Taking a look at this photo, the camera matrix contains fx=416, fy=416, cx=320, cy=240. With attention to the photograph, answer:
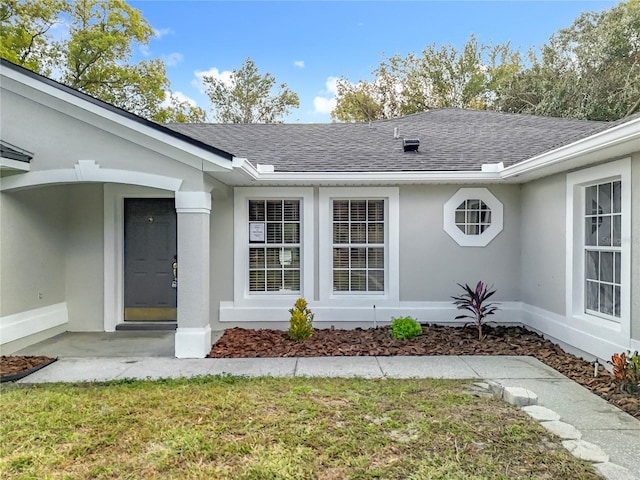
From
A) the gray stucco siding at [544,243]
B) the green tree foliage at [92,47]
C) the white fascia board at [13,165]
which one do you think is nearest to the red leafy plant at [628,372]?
the gray stucco siding at [544,243]

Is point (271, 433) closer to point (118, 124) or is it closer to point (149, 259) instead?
point (118, 124)

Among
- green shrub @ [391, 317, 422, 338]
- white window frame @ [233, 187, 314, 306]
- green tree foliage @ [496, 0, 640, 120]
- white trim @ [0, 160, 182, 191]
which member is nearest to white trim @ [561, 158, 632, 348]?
green shrub @ [391, 317, 422, 338]

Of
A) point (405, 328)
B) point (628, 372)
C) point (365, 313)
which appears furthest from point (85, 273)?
point (628, 372)

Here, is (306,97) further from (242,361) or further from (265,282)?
(242,361)

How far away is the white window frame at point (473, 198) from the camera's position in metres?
7.66

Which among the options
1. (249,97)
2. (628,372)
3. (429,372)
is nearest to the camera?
(628,372)

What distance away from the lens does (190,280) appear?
5988 millimetres

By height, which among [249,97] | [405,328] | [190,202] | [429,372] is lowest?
[429,372]

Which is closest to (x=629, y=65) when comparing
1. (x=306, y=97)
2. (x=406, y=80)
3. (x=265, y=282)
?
(x=406, y=80)

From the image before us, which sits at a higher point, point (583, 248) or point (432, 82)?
point (432, 82)

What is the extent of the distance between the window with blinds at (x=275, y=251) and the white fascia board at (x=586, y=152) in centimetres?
400

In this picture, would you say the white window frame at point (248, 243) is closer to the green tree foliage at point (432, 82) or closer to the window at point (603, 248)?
the window at point (603, 248)

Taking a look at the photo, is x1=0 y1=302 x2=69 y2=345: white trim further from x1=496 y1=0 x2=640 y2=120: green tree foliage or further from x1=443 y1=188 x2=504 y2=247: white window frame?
x1=496 y1=0 x2=640 y2=120: green tree foliage

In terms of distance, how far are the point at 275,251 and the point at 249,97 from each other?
23571 millimetres
